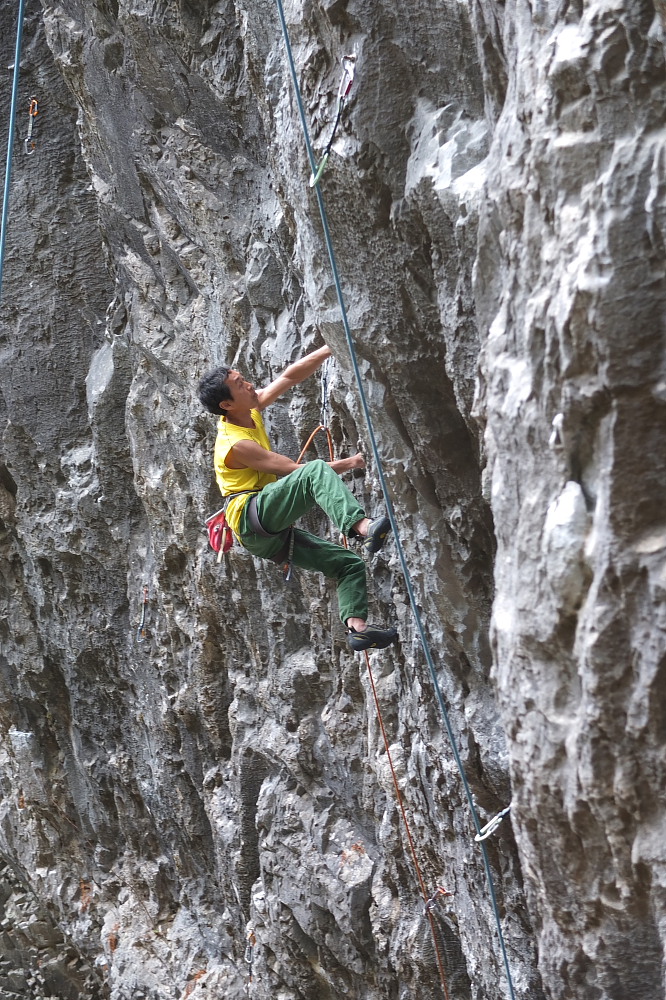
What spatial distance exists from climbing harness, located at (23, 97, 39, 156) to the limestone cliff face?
0.24ft

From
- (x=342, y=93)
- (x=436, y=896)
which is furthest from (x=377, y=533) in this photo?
(x=436, y=896)

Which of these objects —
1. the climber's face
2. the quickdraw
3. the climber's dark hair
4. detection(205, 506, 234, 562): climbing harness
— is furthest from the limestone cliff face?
detection(205, 506, 234, 562): climbing harness

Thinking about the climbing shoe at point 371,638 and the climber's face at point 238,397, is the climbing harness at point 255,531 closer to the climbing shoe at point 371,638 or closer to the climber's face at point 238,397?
the climber's face at point 238,397

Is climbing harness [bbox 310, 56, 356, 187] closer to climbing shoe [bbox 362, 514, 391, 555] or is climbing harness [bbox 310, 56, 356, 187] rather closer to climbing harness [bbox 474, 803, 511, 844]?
climbing shoe [bbox 362, 514, 391, 555]

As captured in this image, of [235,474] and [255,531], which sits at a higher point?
[235,474]

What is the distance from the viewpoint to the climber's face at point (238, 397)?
431 cm

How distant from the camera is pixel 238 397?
433 cm

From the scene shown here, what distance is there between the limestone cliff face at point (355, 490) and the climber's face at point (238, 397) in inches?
15.7

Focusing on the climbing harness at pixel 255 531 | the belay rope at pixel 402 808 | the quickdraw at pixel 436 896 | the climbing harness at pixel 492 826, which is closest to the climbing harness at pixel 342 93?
the belay rope at pixel 402 808

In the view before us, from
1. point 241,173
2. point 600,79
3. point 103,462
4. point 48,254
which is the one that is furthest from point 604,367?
point 48,254

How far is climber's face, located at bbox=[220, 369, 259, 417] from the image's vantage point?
4309 mm

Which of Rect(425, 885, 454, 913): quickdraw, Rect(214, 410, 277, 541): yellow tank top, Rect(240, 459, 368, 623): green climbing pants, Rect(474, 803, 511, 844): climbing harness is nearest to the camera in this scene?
Rect(474, 803, 511, 844): climbing harness

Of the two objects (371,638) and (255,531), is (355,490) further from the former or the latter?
(371,638)

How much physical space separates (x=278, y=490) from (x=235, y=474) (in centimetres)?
37
